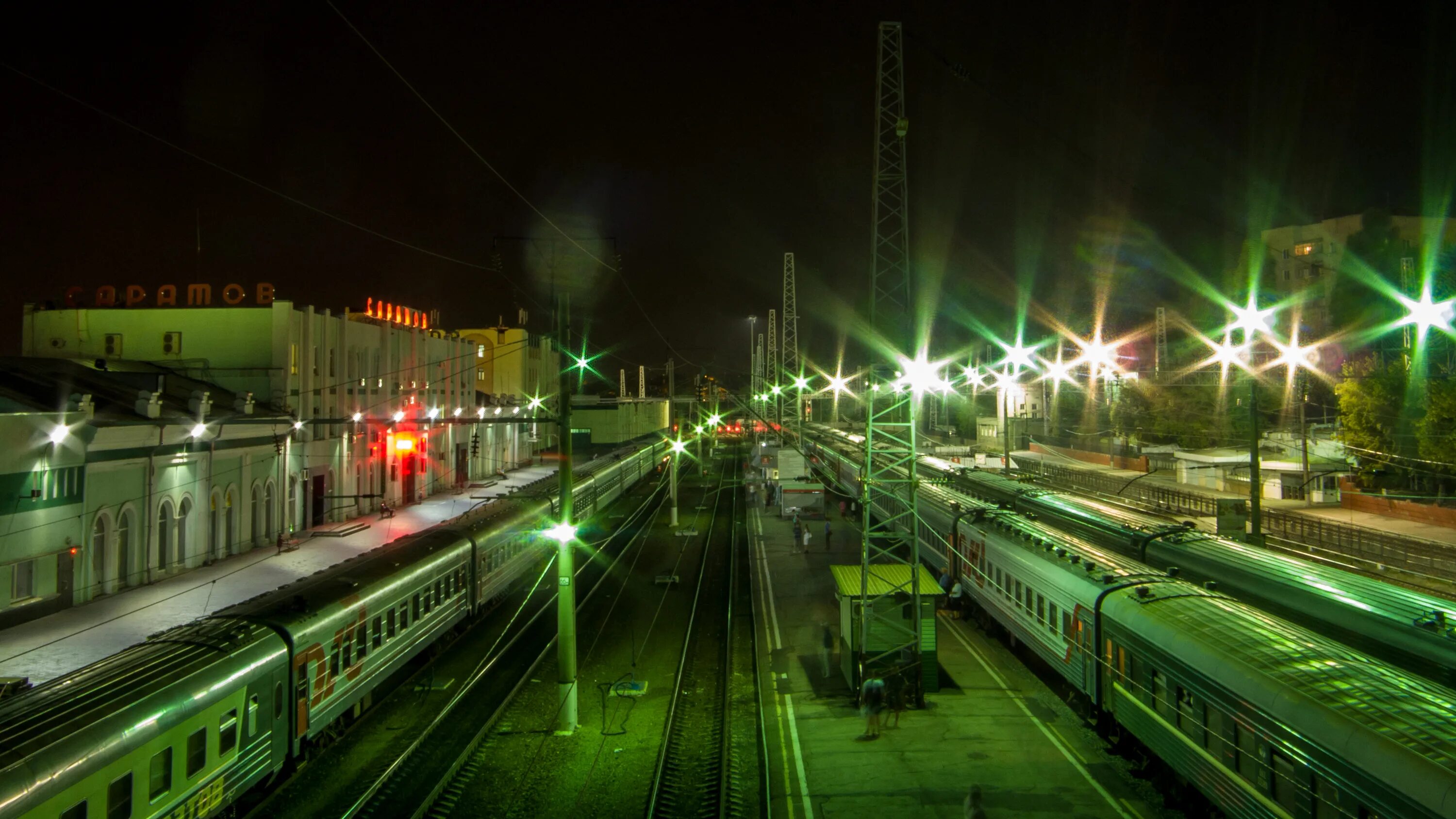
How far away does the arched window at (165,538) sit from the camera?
2250 centimetres

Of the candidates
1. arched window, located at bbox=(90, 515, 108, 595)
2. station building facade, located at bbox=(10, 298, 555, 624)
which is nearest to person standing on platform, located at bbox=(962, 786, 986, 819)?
station building facade, located at bbox=(10, 298, 555, 624)

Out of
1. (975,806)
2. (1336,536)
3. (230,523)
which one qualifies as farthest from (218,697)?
(1336,536)

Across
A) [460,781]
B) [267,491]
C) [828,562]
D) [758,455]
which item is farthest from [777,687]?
[758,455]

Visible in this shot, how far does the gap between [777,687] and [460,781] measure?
19.8ft

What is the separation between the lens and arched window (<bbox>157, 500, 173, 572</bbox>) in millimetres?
22500

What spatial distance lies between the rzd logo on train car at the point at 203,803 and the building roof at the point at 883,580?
9.64 meters

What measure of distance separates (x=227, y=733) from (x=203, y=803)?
29.1 inches

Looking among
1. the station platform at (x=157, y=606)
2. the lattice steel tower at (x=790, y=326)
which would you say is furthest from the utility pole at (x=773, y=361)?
the station platform at (x=157, y=606)

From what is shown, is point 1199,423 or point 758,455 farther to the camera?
point 758,455

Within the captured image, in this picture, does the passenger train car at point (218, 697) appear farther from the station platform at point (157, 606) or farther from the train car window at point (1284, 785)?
the train car window at point (1284, 785)

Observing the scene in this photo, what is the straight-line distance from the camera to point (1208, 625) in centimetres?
996

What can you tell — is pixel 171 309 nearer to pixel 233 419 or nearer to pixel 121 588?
pixel 233 419

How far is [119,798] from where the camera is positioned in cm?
761

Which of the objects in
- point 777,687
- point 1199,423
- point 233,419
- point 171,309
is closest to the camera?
point 777,687
